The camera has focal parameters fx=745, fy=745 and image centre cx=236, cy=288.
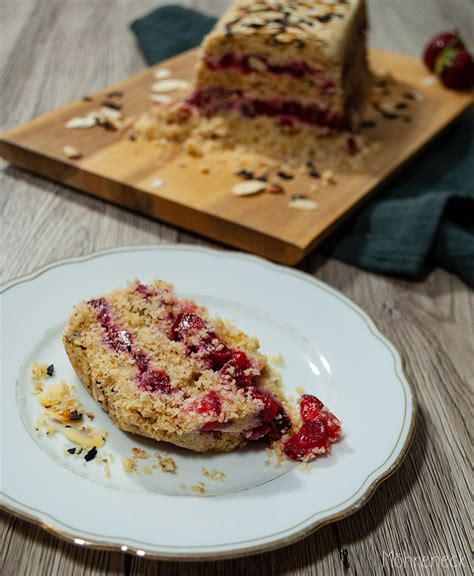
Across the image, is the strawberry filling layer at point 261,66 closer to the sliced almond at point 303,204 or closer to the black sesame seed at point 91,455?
the sliced almond at point 303,204

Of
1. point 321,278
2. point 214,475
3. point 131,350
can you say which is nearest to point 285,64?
point 321,278

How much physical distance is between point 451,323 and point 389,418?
0.72m

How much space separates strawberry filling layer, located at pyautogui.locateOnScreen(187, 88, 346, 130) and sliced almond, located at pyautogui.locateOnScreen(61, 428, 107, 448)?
5.98 feet

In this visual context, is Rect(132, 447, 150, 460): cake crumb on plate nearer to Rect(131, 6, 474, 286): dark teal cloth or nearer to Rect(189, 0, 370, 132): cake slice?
Rect(131, 6, 474, 286): dark teal cloth

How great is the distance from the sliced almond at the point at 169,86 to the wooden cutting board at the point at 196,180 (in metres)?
0.10

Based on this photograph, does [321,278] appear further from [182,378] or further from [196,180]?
[182,378]

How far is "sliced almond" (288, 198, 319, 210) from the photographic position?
2.61 m

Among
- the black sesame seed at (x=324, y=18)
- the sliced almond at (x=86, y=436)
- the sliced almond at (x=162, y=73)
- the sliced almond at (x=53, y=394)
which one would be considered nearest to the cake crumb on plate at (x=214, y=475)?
the sliced almond at (x=86, y=436)

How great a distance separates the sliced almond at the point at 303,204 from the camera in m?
2.61

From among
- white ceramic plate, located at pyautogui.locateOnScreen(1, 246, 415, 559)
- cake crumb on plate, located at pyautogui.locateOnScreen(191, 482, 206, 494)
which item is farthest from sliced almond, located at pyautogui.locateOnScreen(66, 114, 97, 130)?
cake crumb on plate, located at pyautogui.locateOnScreen(191, 482, 206, 494)

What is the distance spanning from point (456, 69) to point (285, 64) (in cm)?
90

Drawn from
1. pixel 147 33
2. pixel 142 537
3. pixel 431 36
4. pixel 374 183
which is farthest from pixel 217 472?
pixel 431 36

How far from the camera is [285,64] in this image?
298cm

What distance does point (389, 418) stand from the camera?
5.57 feet
